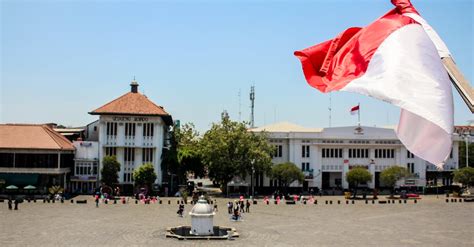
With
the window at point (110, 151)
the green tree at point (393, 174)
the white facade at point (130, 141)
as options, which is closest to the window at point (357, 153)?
the green tree at point (393, 174)

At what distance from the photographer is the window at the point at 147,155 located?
67.3 meters

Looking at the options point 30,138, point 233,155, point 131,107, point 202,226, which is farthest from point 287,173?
point 202,226

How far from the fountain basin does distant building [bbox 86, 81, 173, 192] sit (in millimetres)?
35301

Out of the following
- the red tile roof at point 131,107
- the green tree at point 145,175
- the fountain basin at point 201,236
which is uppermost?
the red tile roof at point 131,107

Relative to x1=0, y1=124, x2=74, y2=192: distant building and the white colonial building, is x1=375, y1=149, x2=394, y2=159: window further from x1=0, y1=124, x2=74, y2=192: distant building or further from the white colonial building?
x1=0, y1=124, x2=74, y2=192: distant building

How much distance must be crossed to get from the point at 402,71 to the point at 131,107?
195 feet

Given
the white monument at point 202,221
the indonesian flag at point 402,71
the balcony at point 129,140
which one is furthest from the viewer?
the balcony at point 129,140

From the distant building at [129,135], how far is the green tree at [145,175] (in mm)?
3114

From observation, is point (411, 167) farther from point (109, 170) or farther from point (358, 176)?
point (109, 170)

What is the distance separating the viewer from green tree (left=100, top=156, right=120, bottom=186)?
6284cm

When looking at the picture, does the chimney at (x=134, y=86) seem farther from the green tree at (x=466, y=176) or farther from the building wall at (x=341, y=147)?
the green tree at (x=466, y=176)

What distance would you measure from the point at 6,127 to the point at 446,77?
62.9 meters

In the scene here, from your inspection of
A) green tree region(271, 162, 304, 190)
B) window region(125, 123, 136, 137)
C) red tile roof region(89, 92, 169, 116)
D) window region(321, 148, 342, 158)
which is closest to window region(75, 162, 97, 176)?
window region(125, 123, 136, 137)

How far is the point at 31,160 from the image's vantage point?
6231 cm
